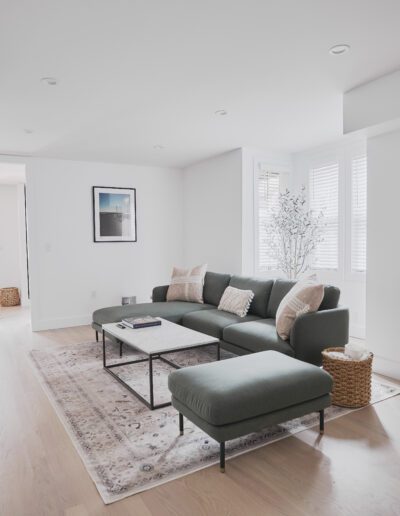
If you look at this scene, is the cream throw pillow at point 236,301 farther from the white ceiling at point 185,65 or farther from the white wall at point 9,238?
the white wall at point 9,238

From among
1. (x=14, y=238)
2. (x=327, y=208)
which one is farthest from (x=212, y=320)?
(x=14, y=238)

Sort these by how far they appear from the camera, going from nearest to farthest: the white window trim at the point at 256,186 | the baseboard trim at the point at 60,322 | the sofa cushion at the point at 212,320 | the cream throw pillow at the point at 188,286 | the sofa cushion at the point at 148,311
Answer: the sofa cushion at the point at 212,320 → the sofa cushion at the point at 148,311 → the cream throw pillow at the point at 188,286 → the white window trim at the point at 256,186 → the baseboard trim at the point at 60,322

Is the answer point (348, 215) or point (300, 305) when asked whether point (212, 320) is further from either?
point (348, 215)

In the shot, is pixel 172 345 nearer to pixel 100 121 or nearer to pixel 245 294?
pixel 245 294

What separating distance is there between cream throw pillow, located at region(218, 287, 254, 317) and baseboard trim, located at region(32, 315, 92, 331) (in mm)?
2425

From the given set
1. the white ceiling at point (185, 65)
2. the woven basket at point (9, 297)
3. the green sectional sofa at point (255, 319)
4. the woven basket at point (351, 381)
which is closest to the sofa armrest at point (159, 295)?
the green sectional sofa at point (255, 319)

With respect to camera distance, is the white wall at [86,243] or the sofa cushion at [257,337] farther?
the white wall at [86,243]

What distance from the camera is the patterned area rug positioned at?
212cm

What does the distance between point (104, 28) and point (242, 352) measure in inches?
105

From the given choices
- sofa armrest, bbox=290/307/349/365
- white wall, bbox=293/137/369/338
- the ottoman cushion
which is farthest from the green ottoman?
white wall, bbox=293/137/369/338

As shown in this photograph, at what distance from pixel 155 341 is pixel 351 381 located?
59.0 inches

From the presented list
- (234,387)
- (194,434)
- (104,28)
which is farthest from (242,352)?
(104,28)

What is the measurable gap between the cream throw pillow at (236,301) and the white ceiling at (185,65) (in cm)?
180

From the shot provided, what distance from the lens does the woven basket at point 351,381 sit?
2.86 metres
